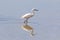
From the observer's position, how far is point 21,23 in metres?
3.71

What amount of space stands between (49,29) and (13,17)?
69cm

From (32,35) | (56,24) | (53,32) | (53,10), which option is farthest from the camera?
(53,10)

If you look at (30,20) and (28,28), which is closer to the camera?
(28,28)

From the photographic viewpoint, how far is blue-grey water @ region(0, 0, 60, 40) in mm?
3459

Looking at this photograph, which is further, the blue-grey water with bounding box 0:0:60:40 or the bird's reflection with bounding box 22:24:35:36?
the blue-grey water with bounding box 0:0:60:40

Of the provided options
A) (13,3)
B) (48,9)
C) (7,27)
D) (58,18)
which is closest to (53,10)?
(48,9)

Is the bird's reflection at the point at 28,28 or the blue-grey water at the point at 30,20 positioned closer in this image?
the bird's reflection at the point at 28,28

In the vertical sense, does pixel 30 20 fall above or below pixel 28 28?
above

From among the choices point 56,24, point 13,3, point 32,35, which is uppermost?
point 13,3

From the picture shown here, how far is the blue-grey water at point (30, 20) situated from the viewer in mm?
3459

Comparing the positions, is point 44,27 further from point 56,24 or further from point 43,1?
point 43,1

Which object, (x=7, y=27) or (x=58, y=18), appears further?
(x=58, y=18)

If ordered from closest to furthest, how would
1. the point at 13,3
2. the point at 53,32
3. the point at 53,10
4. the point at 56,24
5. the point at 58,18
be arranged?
the point at 53,32 → the point at 56,24 → the point at 58,18 → the point at 53,10 → the point at 13,3

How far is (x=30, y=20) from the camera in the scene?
12.7 ft
